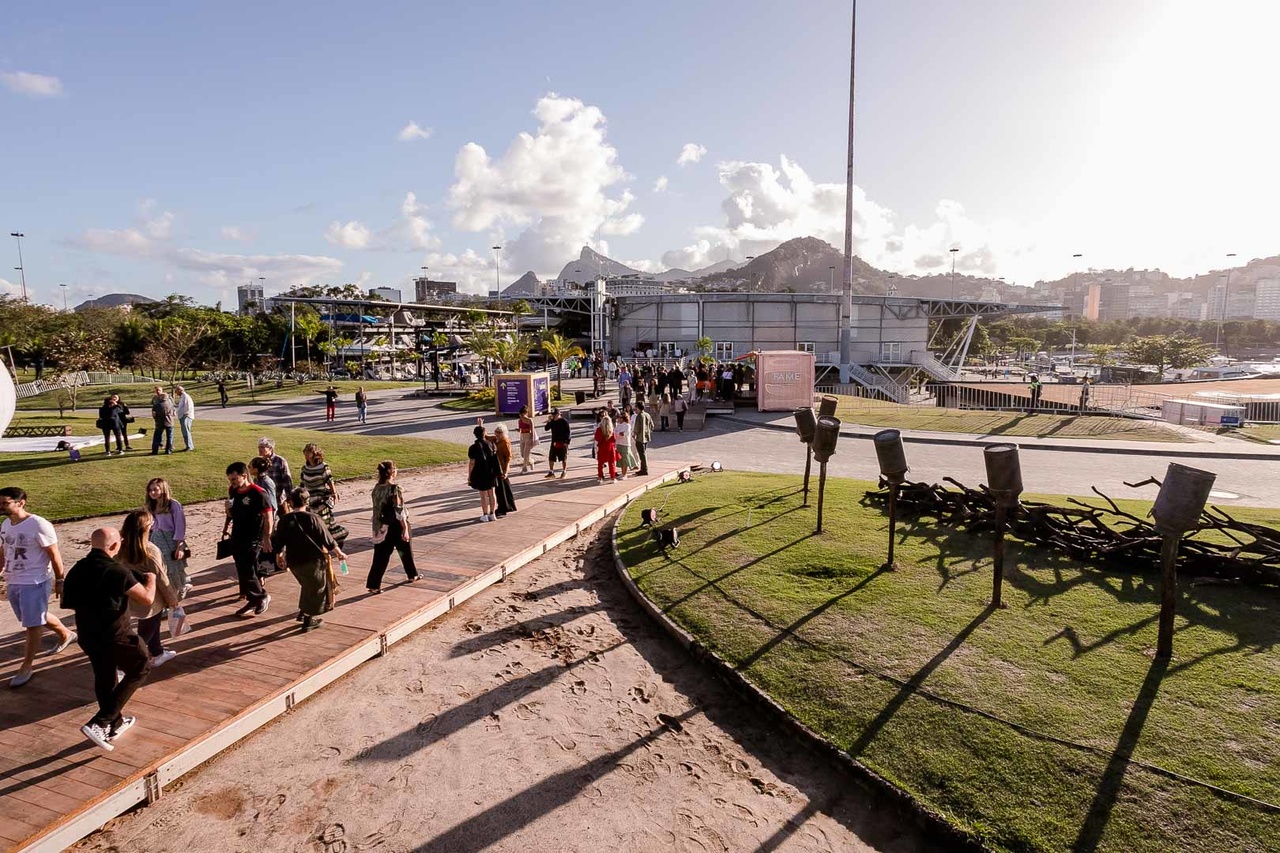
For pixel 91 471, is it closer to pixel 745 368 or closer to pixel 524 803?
pixel 524 803

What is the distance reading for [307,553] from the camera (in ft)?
20.0

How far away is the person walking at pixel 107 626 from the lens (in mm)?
4457

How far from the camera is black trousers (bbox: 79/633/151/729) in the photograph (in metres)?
4.54

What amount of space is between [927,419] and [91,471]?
2403 centimetres

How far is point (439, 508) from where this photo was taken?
37.5 feet

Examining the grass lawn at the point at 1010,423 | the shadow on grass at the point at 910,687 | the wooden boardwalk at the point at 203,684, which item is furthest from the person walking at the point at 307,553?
the grass lawn at the point at 1010,423

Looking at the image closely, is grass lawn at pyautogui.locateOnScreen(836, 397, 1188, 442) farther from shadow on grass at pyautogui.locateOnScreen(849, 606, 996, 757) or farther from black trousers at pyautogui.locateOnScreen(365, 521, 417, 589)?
black trousers at pyautogui.locateOnScreen(365, 521, 417, 589)

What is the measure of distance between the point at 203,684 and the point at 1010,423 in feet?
76.9

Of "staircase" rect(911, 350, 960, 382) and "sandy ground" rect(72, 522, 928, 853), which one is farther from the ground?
"staircase" rect(911, 350, 960, 382)

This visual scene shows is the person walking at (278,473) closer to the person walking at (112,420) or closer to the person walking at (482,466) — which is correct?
the person walking at (482,466)

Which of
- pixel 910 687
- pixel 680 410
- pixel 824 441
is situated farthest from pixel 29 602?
pixel 680 410

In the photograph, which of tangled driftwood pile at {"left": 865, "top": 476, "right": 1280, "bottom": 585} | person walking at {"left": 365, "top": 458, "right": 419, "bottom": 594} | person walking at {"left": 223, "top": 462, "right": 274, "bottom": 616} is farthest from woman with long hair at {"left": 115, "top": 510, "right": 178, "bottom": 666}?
tangled driftwood pile at {"left": 865, "top": 476, "right": 1280, "bottom": 585}

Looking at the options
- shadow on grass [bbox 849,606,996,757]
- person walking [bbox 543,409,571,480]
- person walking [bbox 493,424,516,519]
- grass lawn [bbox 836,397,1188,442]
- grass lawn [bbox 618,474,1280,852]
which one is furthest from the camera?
grass lawn [bbox 836,397,1188,442]

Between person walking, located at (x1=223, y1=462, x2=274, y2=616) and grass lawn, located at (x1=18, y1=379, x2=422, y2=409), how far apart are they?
2615cm
